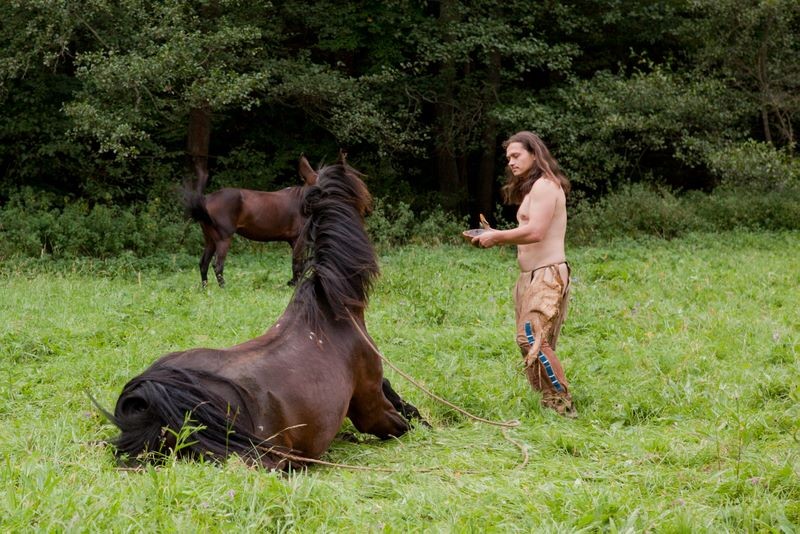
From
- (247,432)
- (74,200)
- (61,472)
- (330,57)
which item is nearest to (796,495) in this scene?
(247,432)

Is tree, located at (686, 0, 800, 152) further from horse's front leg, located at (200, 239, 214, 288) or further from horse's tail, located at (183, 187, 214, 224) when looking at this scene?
horse's front leg, located at (200, 239, 214, 288)

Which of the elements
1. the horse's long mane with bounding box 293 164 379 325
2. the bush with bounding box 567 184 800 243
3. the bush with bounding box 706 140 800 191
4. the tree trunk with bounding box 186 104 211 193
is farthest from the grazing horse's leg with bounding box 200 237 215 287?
the bush with bounding box 706 140 800 191

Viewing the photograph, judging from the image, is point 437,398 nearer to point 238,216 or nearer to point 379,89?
point 238,216

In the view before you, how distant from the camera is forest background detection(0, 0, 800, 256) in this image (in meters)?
15.0

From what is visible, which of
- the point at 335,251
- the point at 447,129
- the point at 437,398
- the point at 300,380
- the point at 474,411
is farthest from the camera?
the point at 447,129

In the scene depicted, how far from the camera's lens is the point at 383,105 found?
1950 centimetres

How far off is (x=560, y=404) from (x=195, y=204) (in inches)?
309

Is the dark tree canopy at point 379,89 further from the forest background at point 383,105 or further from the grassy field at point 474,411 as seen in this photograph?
the grassy field at point 474,411

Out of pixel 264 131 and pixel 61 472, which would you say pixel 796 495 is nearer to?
pixel 61 472

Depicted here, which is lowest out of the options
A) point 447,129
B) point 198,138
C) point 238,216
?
point 238,216

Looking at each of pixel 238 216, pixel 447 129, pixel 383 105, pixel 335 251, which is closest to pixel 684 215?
pixel 447 129

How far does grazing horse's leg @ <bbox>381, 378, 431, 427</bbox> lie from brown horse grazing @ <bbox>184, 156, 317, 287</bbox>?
680 centimetres

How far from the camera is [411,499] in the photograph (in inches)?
134

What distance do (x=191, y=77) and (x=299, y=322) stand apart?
1151 centimetres
